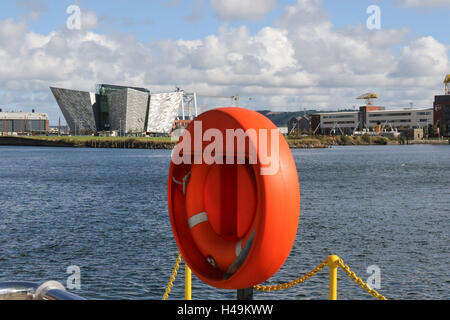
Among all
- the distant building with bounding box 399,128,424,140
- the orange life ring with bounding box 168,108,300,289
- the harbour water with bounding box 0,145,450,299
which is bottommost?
the harbour water with bounding box 0,145,450,299

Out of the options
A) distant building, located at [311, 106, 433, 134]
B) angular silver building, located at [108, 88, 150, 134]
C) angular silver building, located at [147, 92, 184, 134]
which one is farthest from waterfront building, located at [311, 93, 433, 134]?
angular silver building, located at [108, 88, 150, 134]

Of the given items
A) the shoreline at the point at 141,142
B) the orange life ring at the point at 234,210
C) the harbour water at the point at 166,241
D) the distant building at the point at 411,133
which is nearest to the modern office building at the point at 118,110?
the shoreline at the point at 141,142

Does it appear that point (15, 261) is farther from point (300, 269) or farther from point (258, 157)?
point (258, 157)

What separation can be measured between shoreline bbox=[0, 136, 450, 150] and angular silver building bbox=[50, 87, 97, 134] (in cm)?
950

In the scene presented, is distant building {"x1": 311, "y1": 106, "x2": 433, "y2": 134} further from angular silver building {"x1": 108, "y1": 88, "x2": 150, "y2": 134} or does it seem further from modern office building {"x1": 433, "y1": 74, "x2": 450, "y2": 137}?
angular silver building {"x1": 108, "y1": 88, "x2": 150, "y2": 134}

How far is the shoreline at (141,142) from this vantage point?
146000mm

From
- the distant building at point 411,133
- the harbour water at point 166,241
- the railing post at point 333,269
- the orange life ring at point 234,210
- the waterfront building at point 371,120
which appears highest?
the waterfront building at point 371,120

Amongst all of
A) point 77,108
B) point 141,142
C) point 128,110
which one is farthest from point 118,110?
point 141,142

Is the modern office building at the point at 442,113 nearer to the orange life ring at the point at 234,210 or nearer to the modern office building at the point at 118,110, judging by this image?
the modern office building at the point at 118,110

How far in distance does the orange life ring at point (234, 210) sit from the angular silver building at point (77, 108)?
532 ft

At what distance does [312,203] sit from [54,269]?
63.0ft

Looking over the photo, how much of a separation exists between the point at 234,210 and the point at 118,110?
536 feet

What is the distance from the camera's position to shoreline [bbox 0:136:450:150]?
146 metres
